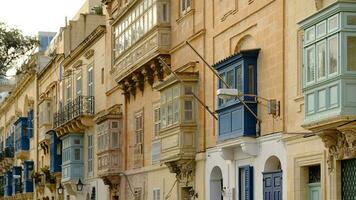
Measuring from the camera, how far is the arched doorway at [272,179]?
2361 centimetres

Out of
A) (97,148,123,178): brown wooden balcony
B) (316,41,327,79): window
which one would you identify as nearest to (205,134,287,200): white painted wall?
(316,41,327,79): window

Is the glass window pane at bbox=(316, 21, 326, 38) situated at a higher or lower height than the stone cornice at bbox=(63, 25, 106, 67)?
lower

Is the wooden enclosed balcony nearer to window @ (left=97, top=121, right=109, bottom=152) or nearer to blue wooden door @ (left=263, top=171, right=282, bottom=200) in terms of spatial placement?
window @ (left=97, top=121, right=109, bottom=152)

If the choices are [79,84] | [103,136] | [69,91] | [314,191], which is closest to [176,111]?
[314,191]

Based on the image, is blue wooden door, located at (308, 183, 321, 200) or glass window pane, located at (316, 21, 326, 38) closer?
glass window pane, located at (316, 21, 326, 38)

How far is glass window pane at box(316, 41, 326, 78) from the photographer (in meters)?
19.5

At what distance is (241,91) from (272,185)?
2564 millimetres

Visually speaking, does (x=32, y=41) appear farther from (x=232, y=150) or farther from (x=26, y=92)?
(x=26, y=92)

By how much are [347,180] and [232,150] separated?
6.87m

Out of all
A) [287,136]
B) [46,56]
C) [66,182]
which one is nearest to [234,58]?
[287,136]

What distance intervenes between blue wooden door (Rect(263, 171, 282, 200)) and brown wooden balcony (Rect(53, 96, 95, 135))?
2065cm

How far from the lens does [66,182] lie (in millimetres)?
47125

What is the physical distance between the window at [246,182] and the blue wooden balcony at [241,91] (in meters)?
0.92

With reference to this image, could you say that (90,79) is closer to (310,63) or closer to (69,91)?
(69,91)
